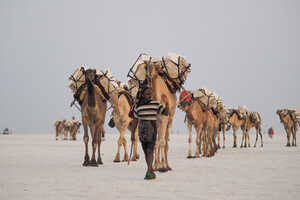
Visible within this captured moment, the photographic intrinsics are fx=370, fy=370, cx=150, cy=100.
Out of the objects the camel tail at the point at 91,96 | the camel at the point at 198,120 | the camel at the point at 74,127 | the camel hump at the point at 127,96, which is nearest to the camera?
the camel tail at the point at 91,96

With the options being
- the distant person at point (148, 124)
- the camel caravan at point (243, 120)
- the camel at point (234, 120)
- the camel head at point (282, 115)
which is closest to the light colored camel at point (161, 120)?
the distant person at point (148, 124)

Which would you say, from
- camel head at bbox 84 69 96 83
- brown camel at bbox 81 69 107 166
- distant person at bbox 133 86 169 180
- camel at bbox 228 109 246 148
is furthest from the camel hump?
camel at bbox 228 109 246 148

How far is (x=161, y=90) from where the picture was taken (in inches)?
486

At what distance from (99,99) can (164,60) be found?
3341mm

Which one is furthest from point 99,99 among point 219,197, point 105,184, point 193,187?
point 219,197

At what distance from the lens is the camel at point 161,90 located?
39.2 feet

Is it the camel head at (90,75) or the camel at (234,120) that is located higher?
the camel head at (90,75)

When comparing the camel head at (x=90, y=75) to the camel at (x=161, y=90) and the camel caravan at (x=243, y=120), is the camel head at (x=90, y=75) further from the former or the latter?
the camel caravan at (x=243, y=120)

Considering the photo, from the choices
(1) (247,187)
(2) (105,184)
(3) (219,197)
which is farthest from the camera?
(2) (105,184)

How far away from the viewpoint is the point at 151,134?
9.92 m

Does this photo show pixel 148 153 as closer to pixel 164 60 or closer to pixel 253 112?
pixel 164 60

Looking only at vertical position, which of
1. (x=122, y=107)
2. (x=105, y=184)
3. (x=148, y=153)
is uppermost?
(x=122, y=107)

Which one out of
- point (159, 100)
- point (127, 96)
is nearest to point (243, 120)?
point (127, 96)

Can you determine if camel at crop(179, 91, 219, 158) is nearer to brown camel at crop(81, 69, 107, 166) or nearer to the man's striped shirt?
brown camel at crop(81, 69, 107, 166)
